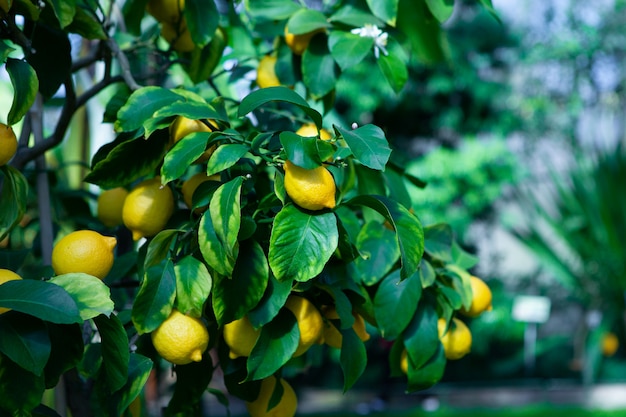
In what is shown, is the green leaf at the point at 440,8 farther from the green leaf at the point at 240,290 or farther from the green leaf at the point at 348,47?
the green leaf at the point at 240,290

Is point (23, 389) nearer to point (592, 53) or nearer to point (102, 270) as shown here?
point (102, 270)

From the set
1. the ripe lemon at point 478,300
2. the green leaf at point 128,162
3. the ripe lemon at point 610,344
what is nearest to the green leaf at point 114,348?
the green leaf at point 128,162

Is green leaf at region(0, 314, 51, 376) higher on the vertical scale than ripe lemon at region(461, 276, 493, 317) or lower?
higher

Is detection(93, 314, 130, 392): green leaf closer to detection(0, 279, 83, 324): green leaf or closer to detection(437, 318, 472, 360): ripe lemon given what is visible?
detection(0, 279, 83, 324): green leaf

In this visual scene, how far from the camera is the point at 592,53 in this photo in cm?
480

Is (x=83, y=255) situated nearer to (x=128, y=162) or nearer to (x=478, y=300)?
(x=128, y=162)

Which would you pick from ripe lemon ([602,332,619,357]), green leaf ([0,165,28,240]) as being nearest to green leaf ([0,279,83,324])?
green leaf ([0,165,28,240])

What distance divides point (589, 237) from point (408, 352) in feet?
12.6

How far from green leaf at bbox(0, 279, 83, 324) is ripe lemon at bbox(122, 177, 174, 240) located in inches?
4.9

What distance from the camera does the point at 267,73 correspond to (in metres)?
0.78

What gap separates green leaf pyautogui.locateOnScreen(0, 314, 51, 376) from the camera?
0.47m

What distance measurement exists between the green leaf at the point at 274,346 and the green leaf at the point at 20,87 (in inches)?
9.2

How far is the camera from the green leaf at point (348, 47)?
0.68m

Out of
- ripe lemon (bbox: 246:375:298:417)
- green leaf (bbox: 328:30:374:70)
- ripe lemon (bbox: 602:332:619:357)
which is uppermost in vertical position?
green leaf (bbox: 328:30:374:70)
